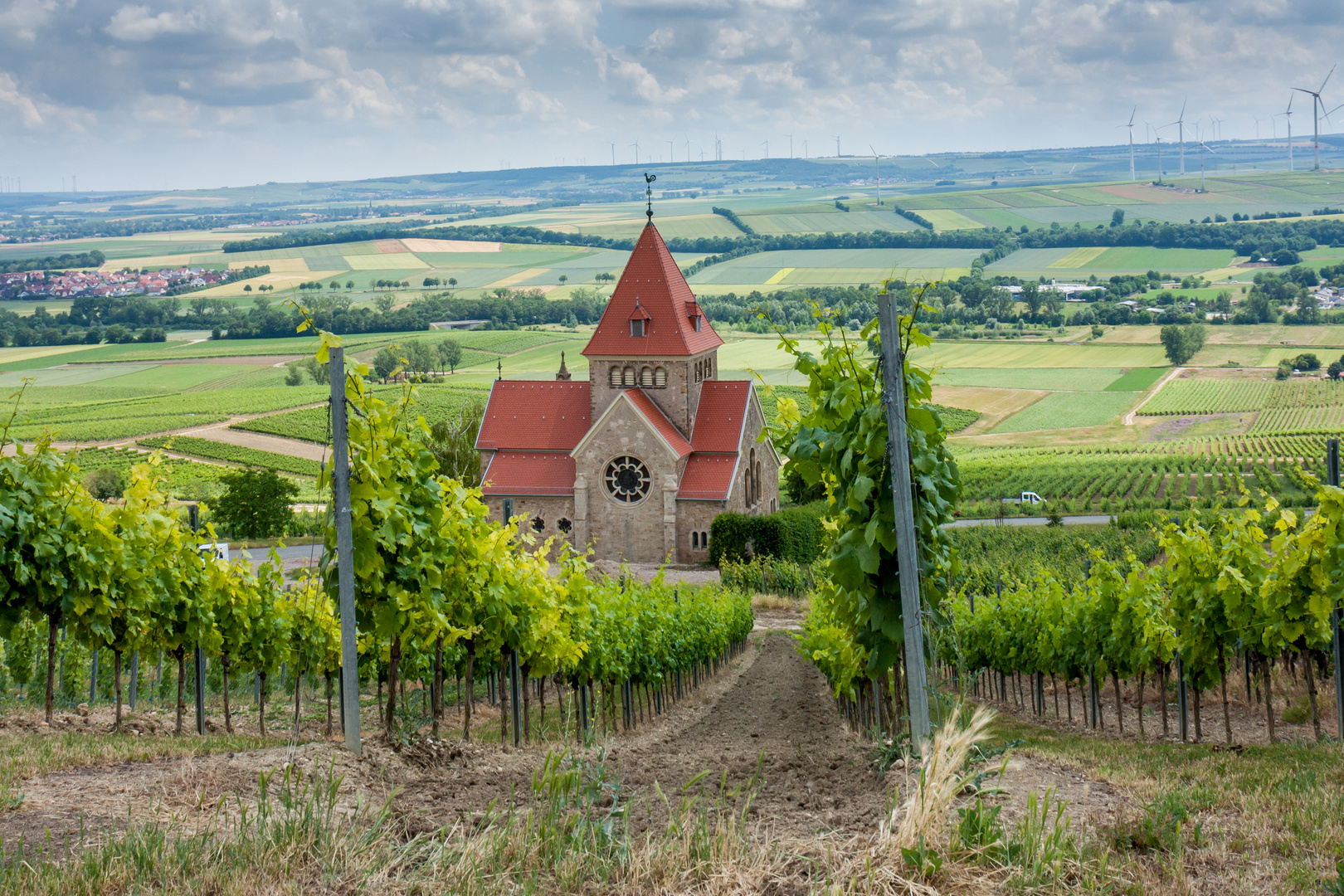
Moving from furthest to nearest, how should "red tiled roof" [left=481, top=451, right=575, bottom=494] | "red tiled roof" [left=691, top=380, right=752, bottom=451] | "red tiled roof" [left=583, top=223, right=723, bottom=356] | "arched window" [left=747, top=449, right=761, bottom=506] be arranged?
"arched window" [left=747, top=449, right=761, bottom=506] → "red tiled roof" [left=481, top=451, right=575, bottom=494] → "red tiled roof" [left=691, top=380, right=752, bottom=451] → "red tiled roof" [left=583, top=223, right=723, bottom=356]

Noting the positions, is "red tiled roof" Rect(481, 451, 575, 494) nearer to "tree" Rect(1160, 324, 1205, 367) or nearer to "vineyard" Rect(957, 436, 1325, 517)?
"vineyard" Rect(957, 436, 1325, 517)

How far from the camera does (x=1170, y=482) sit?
72.2 m

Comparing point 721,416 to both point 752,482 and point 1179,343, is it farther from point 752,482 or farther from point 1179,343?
point 1179,343

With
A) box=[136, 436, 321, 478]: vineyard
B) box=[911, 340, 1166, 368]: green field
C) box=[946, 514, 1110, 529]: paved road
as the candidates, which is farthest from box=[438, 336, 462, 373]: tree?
box=[946, 514, 1110, 529]: paved road

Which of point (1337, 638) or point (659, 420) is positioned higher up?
point (659, 420)

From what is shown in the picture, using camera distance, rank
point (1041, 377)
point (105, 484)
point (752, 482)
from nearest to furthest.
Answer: point (752, 482), point (105, 484), point (1041, 377)

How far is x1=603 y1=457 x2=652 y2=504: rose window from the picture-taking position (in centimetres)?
4978

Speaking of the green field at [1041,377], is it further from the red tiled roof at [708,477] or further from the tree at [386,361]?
the red tiled roof at [708,477]

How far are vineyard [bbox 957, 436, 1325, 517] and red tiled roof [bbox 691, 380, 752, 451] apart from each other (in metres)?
21.6

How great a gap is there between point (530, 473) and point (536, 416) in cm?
311

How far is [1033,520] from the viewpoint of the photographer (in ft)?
217

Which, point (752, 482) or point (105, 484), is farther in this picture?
point (105, 484)

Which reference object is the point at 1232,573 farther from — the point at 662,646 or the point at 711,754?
the point at 662,646

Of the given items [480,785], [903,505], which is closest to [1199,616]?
[903,505]
